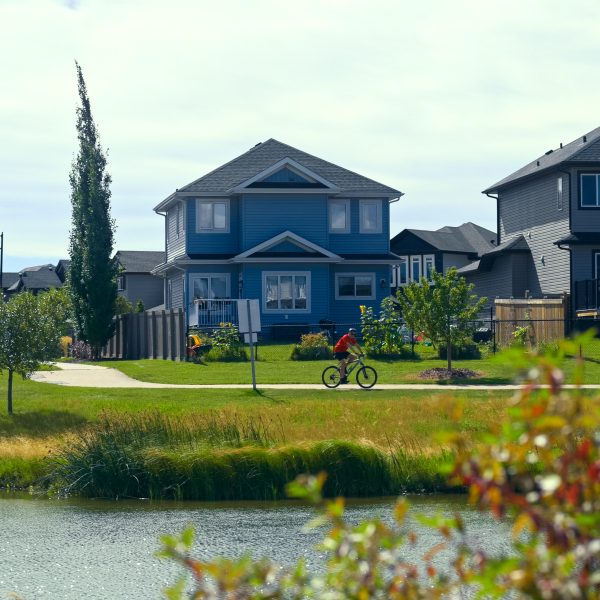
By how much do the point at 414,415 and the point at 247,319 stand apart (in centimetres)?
577

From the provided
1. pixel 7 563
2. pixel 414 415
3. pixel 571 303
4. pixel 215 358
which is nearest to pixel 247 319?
pixel 414 415

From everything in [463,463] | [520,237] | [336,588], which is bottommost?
[336,588]

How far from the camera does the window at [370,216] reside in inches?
2003

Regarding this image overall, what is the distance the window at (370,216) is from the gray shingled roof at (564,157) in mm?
5976

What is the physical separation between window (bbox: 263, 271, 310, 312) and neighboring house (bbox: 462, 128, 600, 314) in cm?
857

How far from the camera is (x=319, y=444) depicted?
2038 centimetres

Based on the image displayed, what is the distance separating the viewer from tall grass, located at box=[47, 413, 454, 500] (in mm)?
19781

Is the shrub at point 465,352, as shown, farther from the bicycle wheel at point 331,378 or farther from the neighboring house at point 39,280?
the neighboring house at point 39,280

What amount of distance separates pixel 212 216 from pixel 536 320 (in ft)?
52.9

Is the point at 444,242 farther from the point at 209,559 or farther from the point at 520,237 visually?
the point at 209,559

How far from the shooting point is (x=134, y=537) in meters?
16.2

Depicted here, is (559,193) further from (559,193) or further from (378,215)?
(378,215)

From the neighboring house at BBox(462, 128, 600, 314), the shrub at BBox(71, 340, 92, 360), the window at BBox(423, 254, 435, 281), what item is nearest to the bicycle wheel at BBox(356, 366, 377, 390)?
the neighboring house at BBox(462, 128, 600, 314)

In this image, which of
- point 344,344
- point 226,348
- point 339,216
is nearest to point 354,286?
point 339,216
